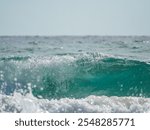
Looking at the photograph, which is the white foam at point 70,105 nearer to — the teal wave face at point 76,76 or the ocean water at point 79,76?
the ocean water at point 79,76

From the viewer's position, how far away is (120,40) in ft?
49.6

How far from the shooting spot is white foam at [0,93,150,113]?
15.5 feet

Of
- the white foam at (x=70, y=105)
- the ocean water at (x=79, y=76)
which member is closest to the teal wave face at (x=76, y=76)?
the ocean water at (x=79, y=76)

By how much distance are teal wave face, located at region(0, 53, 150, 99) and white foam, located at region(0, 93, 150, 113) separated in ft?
5.72

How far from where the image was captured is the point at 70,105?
4992 mm

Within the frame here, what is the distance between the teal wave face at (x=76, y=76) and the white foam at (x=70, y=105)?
5.72 feet

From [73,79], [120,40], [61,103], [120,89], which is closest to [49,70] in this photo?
[73,79]

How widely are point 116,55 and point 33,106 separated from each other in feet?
19.0

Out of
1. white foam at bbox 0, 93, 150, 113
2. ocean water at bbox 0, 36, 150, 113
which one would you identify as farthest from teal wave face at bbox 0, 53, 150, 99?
white foam at bbox 0, 93, 150, 113

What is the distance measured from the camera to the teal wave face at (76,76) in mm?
7535

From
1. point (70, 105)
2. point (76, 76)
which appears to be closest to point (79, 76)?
point (76, 76)

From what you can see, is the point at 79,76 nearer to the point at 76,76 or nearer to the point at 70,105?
the point at 76,76

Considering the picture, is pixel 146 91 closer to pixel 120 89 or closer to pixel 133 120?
pixel 120 89

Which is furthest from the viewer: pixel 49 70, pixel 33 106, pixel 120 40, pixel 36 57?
pixel 120 40
